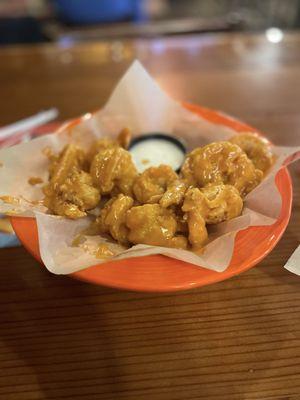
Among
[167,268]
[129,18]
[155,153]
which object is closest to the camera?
[167,268]

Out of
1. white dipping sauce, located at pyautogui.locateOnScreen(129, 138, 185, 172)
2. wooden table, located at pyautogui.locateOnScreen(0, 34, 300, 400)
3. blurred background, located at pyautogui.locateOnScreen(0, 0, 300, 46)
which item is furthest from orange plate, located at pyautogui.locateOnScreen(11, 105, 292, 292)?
blurred background, located at pyautogui.locateOnScreen(0, 0, 300, 46)

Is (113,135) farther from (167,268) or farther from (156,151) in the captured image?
(167,268)

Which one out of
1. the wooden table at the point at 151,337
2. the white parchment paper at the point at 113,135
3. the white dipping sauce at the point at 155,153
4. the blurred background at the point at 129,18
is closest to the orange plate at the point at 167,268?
the white parchment paper at the point at 113,135

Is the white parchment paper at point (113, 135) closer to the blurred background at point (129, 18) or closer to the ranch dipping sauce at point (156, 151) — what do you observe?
the ranch dipping sauce at point (156, 151)

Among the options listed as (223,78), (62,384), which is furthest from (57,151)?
(223,78)

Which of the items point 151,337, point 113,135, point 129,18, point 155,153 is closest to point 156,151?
point 155,153

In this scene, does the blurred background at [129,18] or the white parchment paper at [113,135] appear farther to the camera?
the blurred background at [129,18]
